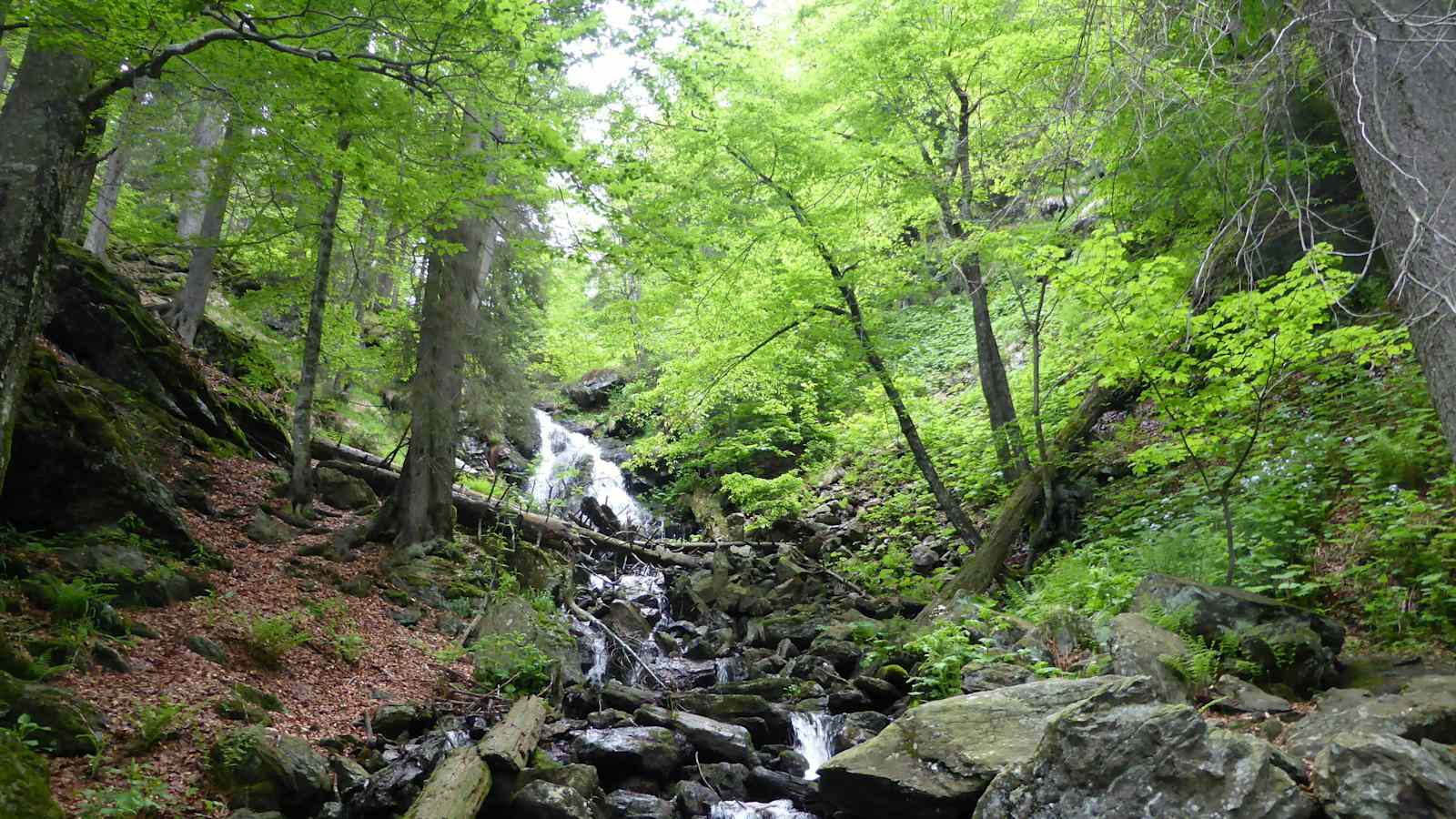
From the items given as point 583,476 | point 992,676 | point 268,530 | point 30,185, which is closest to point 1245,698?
point 992,676

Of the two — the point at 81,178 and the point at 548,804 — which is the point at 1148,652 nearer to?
the point at 548,804

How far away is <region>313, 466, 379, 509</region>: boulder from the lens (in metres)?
11.5

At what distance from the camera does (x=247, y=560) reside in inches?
322

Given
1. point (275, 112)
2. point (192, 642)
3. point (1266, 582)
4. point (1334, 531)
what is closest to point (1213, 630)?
point (1266, 582)

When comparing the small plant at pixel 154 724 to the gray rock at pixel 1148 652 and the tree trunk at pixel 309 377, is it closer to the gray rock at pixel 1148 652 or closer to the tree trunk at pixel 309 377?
the tree trunk at pixel 309 377

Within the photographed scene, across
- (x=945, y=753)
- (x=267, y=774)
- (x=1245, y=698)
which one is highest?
(x=1245, y=698)

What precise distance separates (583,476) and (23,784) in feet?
62.3

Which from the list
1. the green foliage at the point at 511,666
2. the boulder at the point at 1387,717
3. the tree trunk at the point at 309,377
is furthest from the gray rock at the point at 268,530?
the boulder at the point at 1387,717

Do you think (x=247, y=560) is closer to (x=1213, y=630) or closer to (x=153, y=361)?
(x=153, y=361)

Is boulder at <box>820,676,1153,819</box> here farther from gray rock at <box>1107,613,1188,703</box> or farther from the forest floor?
the forest floor

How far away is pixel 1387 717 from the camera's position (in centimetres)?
403

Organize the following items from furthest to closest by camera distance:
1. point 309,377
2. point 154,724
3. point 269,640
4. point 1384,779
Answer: point 309,377
point 269,640
point 154,724
point 1384,779

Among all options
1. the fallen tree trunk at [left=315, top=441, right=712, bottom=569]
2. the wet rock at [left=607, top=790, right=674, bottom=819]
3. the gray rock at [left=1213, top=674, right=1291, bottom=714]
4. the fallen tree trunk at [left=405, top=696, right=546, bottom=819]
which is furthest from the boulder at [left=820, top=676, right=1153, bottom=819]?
the fallen tree trunk at [left=315, top=441, right=712, bottom=569]

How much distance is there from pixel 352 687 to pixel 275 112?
4.95 metres
